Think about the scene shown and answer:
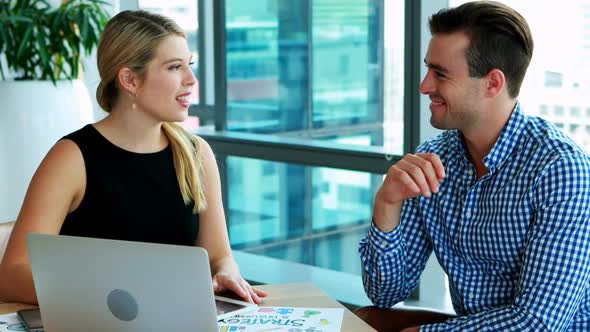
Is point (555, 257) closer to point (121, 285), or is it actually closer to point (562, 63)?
point (121, 285)

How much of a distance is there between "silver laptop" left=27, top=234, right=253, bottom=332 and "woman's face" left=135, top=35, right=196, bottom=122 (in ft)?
2.72

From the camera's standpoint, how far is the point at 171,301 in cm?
152

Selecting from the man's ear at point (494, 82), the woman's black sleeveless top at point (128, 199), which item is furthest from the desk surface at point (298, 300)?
the man's ear at point (494, 82)

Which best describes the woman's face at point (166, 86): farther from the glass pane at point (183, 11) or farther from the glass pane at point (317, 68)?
the glass pane at point (183, 11)

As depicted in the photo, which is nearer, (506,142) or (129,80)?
(506,142)

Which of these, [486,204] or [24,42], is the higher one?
[24,42]

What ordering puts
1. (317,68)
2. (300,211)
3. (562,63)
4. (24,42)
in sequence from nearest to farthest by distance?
1. (562,63)
2. (24,42)
3. (317,68)
4. (300,211)

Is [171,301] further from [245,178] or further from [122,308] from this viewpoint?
[245,178]

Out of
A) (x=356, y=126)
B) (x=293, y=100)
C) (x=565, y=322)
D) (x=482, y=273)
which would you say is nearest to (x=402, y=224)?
(x=482, y=273)

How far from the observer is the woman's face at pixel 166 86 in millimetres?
2400

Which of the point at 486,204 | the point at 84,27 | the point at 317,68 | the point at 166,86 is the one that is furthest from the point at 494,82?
the point at 84,27

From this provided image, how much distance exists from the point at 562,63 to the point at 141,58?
72.8 inches

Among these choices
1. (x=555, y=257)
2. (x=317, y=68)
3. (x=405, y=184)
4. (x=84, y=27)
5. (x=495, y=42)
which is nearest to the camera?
(x=555, y=257)

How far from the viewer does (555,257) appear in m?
1.89
